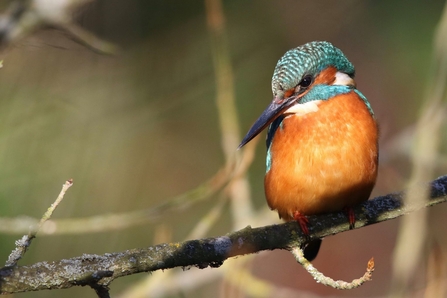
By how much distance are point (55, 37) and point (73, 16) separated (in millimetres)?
603

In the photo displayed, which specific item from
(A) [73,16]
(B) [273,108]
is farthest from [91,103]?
(B) [273,108]

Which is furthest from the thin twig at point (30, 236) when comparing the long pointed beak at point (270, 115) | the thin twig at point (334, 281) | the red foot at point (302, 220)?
the long pointed beak at point (270, 115)

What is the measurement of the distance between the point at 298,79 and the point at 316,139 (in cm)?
31

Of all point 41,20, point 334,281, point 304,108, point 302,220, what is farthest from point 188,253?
point 41,20

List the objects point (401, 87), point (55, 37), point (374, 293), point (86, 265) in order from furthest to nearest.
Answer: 1. point (401, 87)
2. point (374, 293)
3. point (55, 37)
4. point (86, 265)

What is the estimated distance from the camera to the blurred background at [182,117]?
3.71 metres

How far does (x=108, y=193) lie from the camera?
5.06 metres

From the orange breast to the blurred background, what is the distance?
0.49m

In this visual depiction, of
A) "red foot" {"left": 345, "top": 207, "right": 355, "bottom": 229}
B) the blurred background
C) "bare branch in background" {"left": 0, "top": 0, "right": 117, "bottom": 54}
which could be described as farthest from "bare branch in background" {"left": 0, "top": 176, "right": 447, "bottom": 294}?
"bare branch in background" {"left": 0, "top": 0, "right": 117, "bottom": 54}

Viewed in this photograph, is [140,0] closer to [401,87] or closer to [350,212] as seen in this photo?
[401,87]

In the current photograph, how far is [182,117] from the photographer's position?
18.7ft

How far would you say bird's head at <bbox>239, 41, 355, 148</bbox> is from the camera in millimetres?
2654

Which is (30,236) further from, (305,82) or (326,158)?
(305,82)

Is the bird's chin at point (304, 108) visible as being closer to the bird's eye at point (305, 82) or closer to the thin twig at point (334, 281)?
the bird's eye at point (305, 82)
